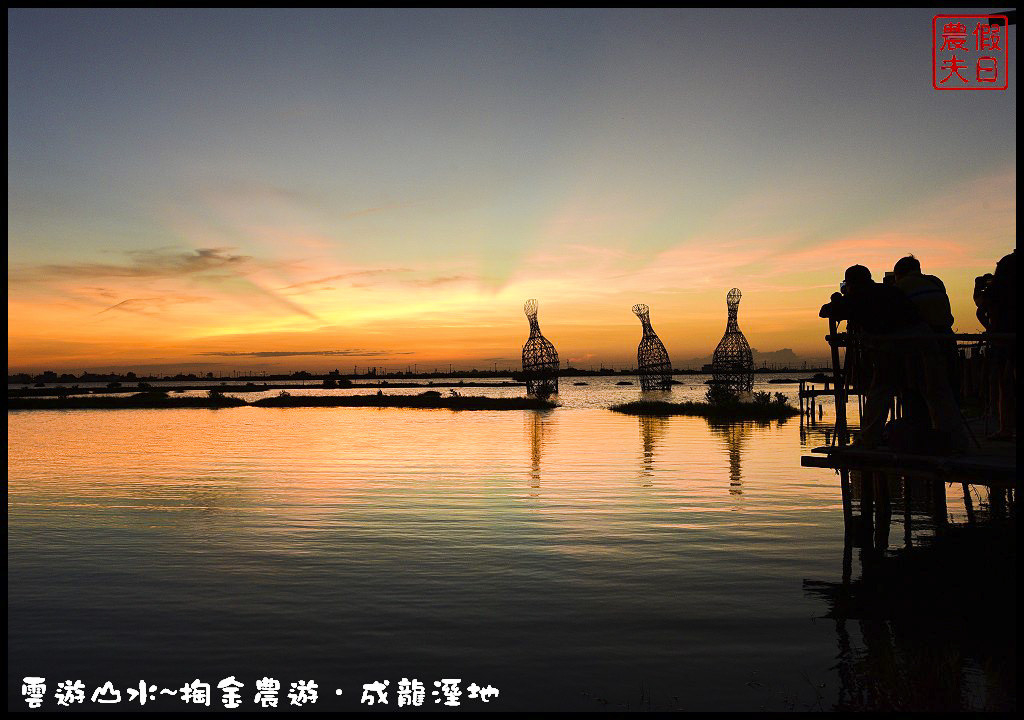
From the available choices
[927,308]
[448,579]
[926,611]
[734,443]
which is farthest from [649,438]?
[926,611]

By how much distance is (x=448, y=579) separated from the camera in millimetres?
11672

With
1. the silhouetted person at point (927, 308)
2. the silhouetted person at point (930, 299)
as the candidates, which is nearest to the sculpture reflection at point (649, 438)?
the silhouetted person at point (927, 308)

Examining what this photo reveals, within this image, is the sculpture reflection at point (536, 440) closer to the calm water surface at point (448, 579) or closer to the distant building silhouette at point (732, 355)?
the calm water surface at point (448, 579)

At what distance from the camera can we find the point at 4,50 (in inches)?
267

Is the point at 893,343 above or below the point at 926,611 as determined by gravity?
above

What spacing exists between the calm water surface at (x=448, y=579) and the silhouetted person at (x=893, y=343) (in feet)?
9.47

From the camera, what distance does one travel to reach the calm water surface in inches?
323

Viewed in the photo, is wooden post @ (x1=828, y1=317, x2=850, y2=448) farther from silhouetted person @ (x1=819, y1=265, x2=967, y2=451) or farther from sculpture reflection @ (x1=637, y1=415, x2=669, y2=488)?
sculpture reflection @ (x1=637, y1=415, x2=669, y2=488)

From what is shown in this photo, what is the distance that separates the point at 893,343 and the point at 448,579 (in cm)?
734

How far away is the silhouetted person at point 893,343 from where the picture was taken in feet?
34.2

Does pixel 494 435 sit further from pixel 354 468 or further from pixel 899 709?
pixel 899 709

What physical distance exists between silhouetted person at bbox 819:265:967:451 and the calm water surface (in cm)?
289

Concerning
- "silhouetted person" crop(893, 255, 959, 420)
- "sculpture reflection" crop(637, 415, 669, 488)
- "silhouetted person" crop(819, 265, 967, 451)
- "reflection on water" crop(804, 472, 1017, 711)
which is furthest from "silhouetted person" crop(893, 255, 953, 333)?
"sculpture reflection" crop(637, 415, 669, 488)

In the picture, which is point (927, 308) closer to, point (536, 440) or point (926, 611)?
point (926, 611)
